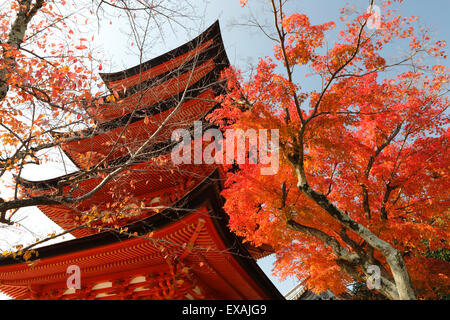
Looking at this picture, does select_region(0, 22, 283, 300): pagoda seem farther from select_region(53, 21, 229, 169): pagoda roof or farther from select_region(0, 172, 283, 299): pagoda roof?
select_region(53, 21, 229, 169): pagoda roof

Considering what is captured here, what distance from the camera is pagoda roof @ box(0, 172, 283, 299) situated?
633cm

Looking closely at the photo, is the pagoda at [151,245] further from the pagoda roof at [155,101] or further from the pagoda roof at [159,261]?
the pagoda roof at [155,101]

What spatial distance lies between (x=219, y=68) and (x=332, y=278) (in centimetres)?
1002

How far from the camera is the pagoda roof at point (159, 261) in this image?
20.8ft

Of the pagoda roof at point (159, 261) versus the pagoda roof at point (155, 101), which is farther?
the pagoda roof at point (155, 101)

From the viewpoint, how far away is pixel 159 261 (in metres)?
7.07

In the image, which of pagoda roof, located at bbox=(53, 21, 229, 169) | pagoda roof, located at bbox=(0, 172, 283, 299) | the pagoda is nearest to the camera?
the pagoda

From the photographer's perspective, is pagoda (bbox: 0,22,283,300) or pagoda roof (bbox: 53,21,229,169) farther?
pagoda roof (bbox: 53,21,229,169)

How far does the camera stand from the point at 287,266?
9820 millimetres

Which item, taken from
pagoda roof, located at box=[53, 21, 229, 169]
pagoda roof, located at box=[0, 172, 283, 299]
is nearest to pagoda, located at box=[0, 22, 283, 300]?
pagoda roof, located at box=[0, 172, 283, 299]

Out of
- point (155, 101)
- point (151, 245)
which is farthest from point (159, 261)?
point (155, 101)

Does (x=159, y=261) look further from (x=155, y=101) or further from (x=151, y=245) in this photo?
(x=155, y=101)

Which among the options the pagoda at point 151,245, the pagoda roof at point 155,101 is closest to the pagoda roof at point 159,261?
the pagoda at point 151,245

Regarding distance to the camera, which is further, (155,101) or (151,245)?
(155,101)
